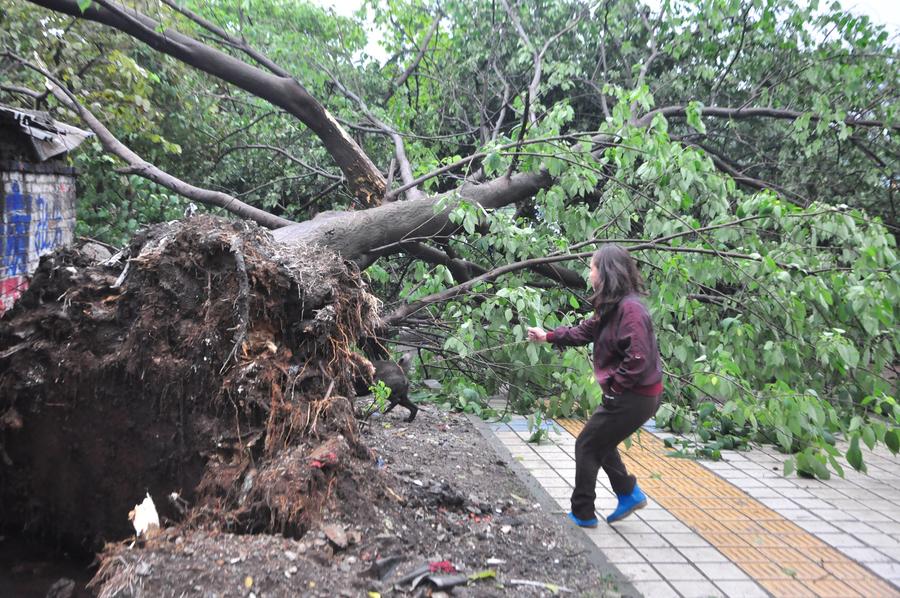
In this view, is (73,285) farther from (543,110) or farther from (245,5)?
(245,5)

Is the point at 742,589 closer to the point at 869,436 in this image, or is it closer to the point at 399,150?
the point at 869,436

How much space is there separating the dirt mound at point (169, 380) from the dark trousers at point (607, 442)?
126 centimetres

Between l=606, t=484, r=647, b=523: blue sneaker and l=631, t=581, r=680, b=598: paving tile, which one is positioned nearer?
l=631, t=581, r=680, b=598: paving tile

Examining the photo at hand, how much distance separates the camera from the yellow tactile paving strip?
3689 millimetres

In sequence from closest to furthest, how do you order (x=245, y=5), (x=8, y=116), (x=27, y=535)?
1. (x=27, y=535)
2. (x=8, y=116)
3. (x=245, y=5)

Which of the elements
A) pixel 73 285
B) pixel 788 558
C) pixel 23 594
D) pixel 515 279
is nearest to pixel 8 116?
pixel 73 285

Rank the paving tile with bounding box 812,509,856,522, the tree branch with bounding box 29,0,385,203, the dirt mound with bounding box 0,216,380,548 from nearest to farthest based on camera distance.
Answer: the dirt mound with bounding box 0,216,380,548, the paving tile with bounding box 812,509,856,522, the tree branch with bounding box 29,0,385,203

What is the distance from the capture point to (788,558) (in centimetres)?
402

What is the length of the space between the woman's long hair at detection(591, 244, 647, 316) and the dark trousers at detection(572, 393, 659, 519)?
54 centimetres

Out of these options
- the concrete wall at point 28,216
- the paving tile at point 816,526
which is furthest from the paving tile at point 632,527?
the concrete wall at point 28,216

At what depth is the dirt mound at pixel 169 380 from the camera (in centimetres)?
381

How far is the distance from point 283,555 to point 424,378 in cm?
543

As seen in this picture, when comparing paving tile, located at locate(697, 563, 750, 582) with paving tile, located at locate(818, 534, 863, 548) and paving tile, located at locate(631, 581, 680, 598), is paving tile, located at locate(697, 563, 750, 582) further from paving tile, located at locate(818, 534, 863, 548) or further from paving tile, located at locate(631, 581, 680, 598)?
paving tile, located at locate(818, 534, 863, 548)

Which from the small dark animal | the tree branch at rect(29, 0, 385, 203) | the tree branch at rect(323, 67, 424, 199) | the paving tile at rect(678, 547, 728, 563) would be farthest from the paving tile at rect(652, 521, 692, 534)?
the tree branch at rect(29, 0, 385, 203)
